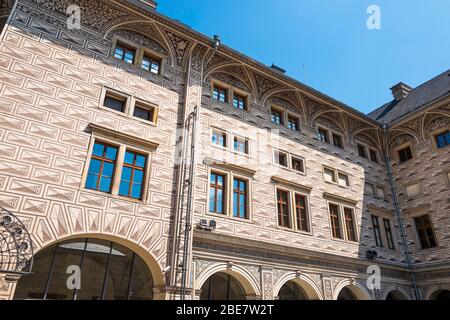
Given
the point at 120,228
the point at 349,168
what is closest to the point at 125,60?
the point at 120,228

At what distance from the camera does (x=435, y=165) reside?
48.2 ft

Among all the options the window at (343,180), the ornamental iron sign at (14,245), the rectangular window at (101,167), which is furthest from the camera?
the window at (343,180)

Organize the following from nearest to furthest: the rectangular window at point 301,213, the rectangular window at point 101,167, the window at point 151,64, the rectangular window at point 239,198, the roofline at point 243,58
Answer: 1. the rectangular window at point 101,167
2. the rectangular window at point 239,198
3. the window at point 151,64
4. the roofline at point 243,58
5. the rectangular window at point 301,213

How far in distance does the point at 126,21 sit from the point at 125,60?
1501 mm

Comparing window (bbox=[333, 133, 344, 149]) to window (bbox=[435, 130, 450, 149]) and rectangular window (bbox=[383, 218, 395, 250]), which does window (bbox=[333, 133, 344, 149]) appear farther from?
window (bbox=[435, 130, 450, 149])

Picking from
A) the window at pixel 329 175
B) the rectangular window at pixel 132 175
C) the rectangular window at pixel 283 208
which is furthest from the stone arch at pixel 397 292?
the rectangular window at pixel 132 175

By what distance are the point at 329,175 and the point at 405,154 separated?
5770 mm

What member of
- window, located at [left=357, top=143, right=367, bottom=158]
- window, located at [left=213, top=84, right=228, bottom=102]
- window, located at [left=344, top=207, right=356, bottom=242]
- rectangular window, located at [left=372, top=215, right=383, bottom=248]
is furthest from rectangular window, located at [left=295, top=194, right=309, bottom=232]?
window, located at [left=357, top=143, right=367, bottom=158]

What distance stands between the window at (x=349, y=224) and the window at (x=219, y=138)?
20.1 feet

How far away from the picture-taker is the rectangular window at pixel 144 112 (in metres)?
9.82

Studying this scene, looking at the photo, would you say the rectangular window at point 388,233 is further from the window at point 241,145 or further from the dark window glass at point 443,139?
the window at point 241,145

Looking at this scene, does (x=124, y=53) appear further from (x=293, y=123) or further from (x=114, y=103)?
(x=293, y=123)

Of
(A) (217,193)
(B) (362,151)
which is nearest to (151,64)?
(A) (217,193)
